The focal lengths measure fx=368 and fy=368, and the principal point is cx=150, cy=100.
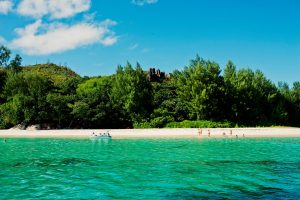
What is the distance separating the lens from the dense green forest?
230 feet

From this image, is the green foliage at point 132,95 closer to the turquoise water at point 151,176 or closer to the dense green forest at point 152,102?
the dense green forest at point 152,102

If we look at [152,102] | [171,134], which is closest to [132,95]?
[152,102]

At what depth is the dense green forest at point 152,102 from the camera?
70.1 meters

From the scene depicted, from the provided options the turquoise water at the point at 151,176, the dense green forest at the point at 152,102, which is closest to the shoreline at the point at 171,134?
the dense green forest at the point at 152,102

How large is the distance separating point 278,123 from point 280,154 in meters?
46.4

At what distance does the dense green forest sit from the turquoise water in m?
36.1

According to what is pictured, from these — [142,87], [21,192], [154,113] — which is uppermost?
[142,87]

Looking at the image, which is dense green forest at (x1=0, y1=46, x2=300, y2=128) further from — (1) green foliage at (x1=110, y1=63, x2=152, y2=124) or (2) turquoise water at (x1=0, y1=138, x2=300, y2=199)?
(2) turquoise water at (x1=0, y1=138, x2=300, y2=199)

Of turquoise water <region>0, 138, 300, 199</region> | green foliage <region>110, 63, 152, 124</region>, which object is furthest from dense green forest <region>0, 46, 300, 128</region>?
turquoise water <region>0, 138, 300, 199</region>

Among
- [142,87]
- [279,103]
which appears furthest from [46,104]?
[279,103]

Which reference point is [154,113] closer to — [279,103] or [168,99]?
[168,99]

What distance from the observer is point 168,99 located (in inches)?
2980

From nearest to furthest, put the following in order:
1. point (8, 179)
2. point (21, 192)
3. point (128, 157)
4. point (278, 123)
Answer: point (21, 192), point (8, 179), point (128, 157), point (278, 123)

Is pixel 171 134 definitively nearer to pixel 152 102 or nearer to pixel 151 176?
pixel 152 102
